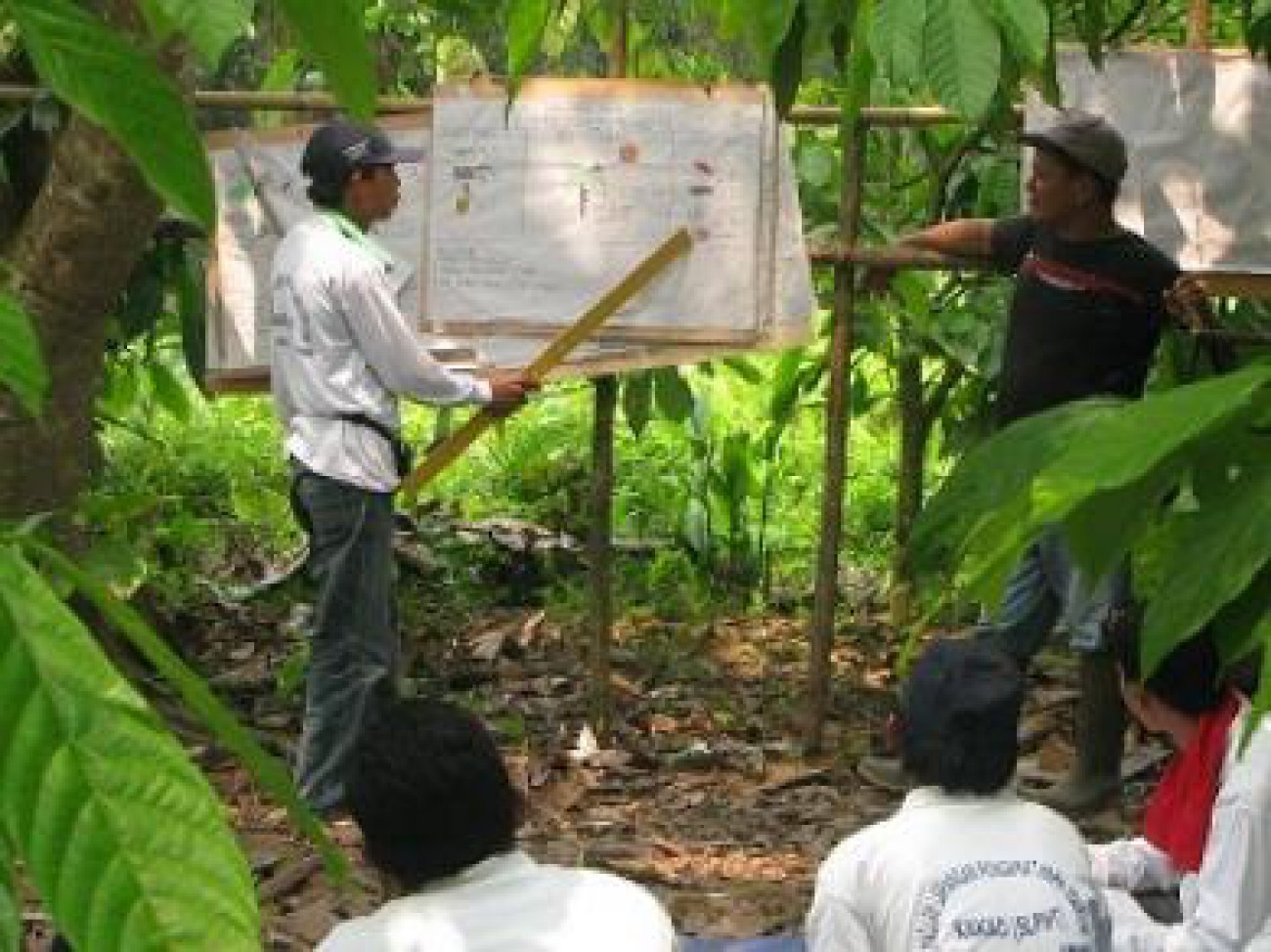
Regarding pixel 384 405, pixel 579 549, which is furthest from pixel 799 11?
pixel 579 549

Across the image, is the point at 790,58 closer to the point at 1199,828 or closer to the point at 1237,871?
the point at 1237,871

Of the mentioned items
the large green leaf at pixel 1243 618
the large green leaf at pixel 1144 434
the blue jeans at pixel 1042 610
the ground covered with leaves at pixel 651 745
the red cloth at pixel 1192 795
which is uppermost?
the large green leaf at pixel 1144 434

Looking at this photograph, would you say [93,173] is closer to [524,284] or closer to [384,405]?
[384,405]

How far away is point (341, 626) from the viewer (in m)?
4.97

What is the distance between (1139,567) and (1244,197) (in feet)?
11.3

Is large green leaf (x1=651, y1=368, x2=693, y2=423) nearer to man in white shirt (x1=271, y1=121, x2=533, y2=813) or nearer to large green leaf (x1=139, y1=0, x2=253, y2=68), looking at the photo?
man in white shirt (x1=271, y1=121, x2=533, y2=813)

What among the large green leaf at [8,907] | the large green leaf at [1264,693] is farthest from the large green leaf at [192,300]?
the large green leaf at [8,907]

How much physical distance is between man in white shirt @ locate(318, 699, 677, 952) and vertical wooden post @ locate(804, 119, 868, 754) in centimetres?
290

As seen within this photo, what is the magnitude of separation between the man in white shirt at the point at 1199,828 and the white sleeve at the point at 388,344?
1.83 m

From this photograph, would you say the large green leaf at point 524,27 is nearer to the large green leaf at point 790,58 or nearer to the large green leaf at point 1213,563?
the large green leaf at point 790,58

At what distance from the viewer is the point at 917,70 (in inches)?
64.7

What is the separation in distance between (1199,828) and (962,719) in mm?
747

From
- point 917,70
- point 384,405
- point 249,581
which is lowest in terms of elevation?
point 249,581

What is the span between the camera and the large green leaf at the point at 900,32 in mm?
1598
